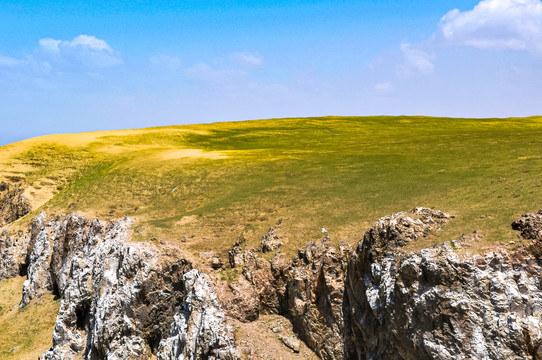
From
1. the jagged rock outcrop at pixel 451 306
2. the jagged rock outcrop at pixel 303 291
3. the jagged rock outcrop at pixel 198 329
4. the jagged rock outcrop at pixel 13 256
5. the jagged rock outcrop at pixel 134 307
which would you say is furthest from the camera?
the jagged rock outcrop at pixel 13 256

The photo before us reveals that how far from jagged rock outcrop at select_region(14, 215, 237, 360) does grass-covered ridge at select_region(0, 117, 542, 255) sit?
313 centimetres

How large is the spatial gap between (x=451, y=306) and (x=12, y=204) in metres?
62.5

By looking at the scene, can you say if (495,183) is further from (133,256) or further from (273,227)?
(133,256)

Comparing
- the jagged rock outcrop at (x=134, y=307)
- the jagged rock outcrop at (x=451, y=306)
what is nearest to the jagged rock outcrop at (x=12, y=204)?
the jagged rock outcrop at (x=134, y=307)

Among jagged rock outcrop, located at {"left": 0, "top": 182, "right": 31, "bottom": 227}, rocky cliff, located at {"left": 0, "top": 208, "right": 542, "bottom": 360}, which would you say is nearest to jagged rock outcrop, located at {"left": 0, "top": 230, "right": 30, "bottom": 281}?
jagged rock outcrop, located at {"left": 0, "top": 182, "right": 31, "bottom": 227}

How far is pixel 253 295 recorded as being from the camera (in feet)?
102

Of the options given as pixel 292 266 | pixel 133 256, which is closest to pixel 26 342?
pixel 133 256

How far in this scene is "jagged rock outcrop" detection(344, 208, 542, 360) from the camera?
1780 centimetres

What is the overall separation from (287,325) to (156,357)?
405 inches

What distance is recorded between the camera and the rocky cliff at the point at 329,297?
1845cm

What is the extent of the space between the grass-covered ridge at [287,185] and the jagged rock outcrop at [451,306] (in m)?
2.95

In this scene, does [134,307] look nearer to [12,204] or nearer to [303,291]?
[303,291]

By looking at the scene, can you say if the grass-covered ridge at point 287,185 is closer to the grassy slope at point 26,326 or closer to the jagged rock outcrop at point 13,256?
the jagged rock outcrop at point 13,256

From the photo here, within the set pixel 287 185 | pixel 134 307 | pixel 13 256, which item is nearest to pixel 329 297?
pixel 134 307
